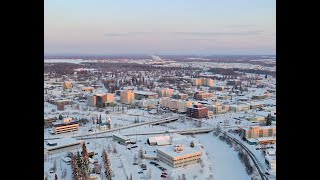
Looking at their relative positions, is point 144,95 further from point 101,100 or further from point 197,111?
point 197,111

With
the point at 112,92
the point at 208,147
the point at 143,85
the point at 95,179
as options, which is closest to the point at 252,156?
the point at 208,147

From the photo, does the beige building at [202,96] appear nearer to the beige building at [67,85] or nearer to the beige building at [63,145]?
the beige building at [67,85]

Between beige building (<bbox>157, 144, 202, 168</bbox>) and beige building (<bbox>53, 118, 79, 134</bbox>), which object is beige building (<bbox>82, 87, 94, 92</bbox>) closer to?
beige building (<bbox>53, 118, 79, 134</bbox>)

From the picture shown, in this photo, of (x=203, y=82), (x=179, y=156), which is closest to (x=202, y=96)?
(x=203, y=82)

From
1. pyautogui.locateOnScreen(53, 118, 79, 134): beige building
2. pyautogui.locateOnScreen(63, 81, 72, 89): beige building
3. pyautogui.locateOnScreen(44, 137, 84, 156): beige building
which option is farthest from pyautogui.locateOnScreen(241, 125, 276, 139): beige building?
pyautogui.locateOnScreen(63, 81, 72, 89): beige building

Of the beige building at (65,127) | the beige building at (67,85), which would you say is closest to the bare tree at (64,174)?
the beige building at (65,127)
